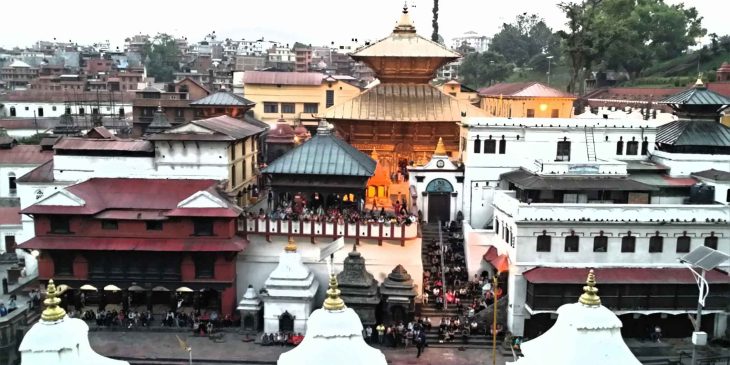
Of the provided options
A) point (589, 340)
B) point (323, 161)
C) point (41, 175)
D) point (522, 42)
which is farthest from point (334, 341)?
point (522, 42)

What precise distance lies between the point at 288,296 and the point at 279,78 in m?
38.8

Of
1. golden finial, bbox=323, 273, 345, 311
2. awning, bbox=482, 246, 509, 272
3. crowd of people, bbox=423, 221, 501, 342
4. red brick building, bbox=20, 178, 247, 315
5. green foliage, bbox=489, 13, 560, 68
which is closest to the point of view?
golden finial, bbox=323, 273, 345, 311

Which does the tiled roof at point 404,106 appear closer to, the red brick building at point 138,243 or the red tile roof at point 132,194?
the red tile roof at point 132,194

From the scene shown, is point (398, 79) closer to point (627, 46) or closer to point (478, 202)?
point (478, 202)

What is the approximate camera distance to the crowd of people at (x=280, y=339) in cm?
2805

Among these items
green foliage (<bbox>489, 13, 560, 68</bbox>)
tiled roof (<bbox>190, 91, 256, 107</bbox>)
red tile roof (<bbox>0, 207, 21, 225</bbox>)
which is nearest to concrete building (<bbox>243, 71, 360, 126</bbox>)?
tiled roof (<bbox>190, 91, 256, 107</bbox>)

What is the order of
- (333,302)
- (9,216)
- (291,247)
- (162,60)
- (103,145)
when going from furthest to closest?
(162,60), (9,216), (103,145), (291,247), (333,302)

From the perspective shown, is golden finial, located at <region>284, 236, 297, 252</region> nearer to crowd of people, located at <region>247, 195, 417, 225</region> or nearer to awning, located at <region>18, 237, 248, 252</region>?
crowd of people, located at <region>247, 195, 417, 225</region>

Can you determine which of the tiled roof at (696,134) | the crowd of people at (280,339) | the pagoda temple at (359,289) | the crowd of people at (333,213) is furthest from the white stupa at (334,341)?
the tiled roof at (696,134)

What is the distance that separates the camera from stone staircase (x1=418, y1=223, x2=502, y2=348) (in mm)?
27922

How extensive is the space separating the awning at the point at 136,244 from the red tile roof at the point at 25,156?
1573 centimetres

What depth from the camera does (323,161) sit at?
Answer: 105 ft

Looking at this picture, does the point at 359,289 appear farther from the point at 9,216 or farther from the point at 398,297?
the point at 9,216

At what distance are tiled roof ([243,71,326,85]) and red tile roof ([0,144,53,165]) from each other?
23.0 metres
